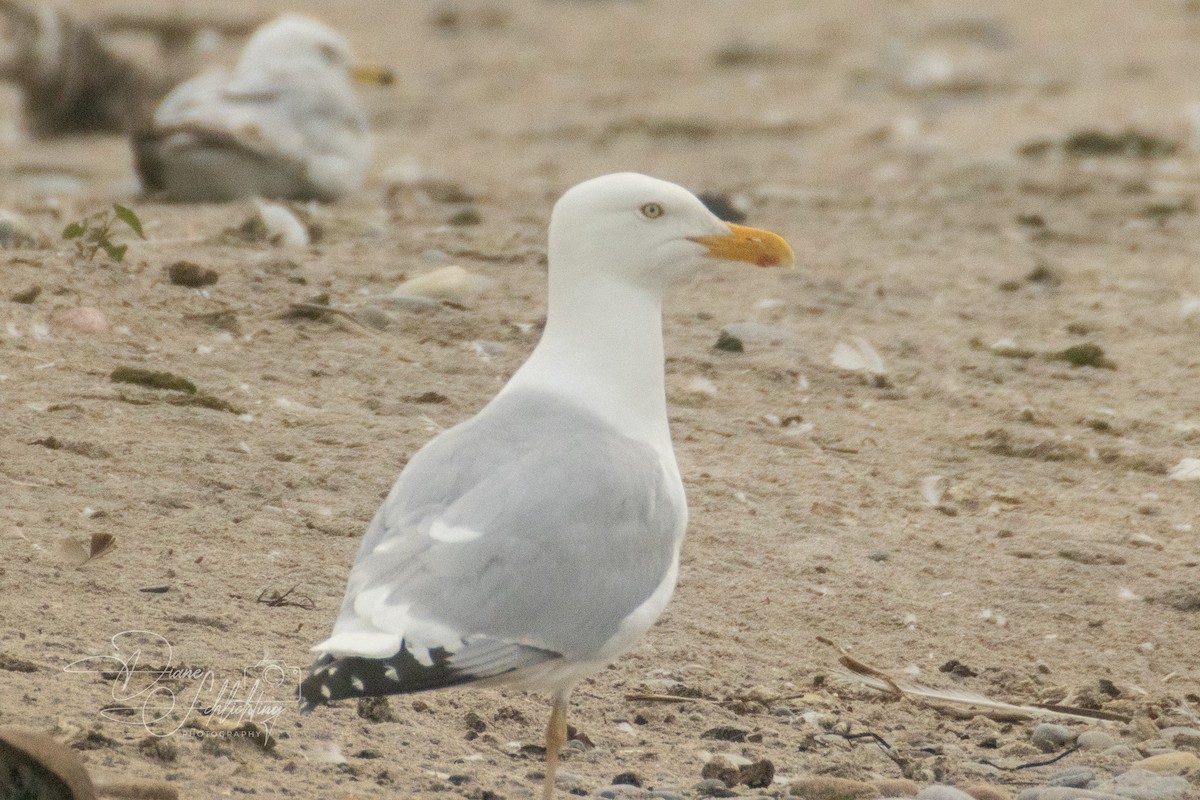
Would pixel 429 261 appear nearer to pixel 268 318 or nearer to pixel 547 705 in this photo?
pixel 268 318

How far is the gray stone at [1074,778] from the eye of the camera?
133 inches

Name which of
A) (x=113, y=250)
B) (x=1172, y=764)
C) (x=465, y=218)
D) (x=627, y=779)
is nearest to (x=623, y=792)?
(x=627, y=779)

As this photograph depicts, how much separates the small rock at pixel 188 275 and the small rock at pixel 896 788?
3078mm

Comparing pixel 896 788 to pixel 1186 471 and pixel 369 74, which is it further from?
pixel 369 74

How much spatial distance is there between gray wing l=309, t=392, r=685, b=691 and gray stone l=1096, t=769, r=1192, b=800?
3.20 feet

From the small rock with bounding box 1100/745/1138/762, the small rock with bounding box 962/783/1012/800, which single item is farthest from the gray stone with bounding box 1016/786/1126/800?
the small rock with bounding box 1100/745/1138/762

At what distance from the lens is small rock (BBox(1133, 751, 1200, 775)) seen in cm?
340

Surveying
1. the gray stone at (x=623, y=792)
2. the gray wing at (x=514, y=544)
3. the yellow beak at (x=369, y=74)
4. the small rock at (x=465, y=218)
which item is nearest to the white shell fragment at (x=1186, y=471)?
the gray wing at (x=514, y=544)

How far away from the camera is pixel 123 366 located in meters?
4.77

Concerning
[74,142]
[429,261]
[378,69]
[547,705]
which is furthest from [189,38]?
[547,705]

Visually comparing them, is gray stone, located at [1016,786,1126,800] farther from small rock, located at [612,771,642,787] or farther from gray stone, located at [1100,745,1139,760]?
small rock, located at [612,771,642,787]

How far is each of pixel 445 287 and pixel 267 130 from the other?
2.32 meters

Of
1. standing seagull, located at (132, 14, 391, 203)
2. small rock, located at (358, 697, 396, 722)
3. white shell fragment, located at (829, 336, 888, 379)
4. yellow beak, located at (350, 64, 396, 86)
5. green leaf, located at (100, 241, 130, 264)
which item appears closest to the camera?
small rock, located at (358, 697, 396, 722)

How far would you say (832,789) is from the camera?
325 cm
